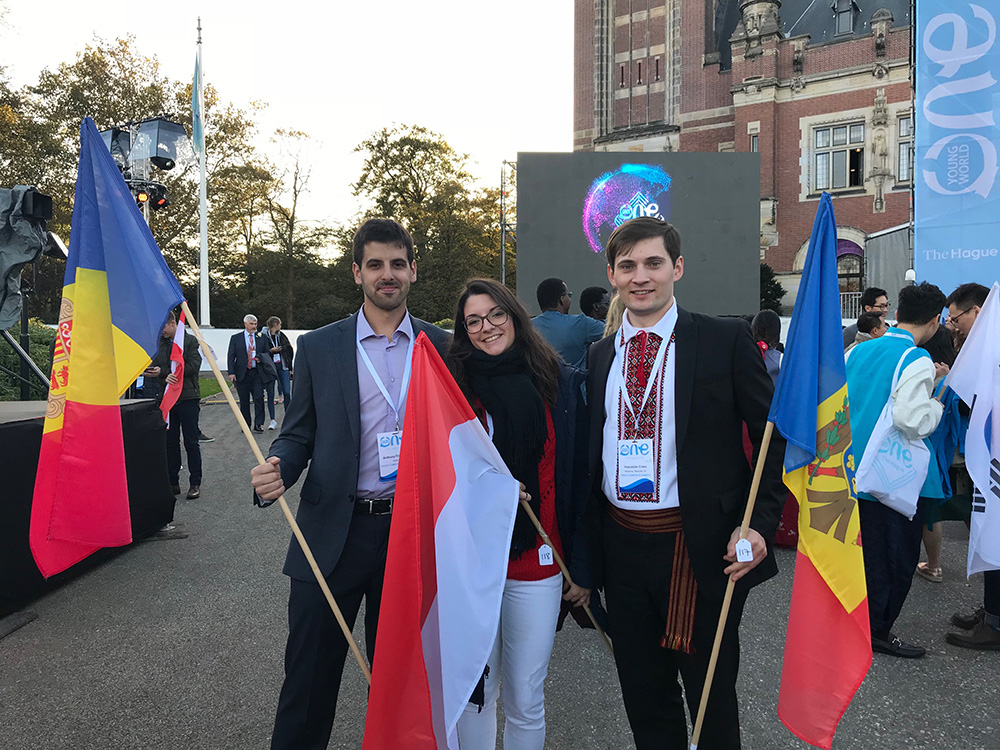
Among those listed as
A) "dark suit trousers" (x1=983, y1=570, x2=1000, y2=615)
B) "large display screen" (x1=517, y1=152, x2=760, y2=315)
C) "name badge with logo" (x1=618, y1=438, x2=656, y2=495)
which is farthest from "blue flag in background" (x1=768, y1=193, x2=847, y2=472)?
"large display screen" (x1=517, y1=152, x2=760, y2=315)

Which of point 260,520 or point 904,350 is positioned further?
point 260,520

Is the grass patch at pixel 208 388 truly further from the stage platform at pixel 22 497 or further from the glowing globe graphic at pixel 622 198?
the stage platform at pixel 22 497

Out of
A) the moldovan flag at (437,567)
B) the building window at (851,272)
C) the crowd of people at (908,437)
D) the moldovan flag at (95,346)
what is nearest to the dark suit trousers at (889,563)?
the crowd of people at (908,437)

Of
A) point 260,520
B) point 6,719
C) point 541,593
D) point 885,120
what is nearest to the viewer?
point 541,593

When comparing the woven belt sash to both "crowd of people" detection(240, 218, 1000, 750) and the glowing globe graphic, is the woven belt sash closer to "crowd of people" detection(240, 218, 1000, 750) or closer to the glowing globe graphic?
"crowd of people" detection(240, 218, 1000, 750)

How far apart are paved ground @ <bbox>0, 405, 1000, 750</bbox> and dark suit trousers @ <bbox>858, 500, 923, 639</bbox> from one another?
0.85 feet

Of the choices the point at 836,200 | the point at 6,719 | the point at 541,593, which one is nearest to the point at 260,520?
the point at 6,719

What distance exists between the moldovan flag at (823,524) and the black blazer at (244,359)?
10.8 metres

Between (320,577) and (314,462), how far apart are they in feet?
1.42

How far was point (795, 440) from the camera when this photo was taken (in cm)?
222

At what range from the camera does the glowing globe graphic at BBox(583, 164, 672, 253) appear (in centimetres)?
1570

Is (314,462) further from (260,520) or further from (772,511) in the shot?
(260,520)

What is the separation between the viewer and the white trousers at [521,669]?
2.29 meters

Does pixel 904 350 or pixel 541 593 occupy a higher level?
pixel 904 350
